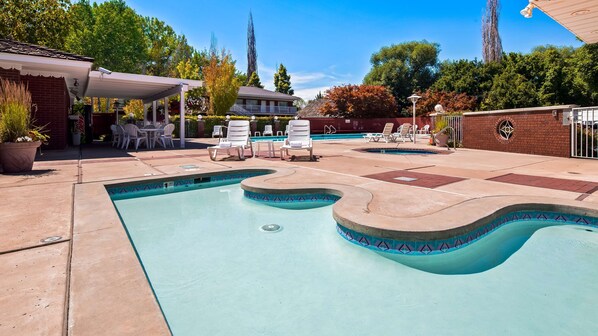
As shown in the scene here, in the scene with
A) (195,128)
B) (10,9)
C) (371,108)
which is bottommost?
(195,128)

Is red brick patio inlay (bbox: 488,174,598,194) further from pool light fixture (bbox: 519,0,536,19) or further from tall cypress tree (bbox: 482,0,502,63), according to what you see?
tall cypress tree (bbox: 482,0,502,63)

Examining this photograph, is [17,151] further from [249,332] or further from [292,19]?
[292,19]

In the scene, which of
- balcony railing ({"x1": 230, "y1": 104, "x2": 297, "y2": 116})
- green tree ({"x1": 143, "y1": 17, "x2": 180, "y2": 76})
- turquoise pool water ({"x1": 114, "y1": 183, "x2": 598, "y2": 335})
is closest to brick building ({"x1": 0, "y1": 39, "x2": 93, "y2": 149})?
turquoise pool water ({"x1": 114, "y1": 183, "x2": 598, "y2": 335})

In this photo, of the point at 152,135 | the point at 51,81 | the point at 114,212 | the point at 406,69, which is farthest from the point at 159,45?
the point at 114,212

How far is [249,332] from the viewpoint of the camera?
2.01 metres

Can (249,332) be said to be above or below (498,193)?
below

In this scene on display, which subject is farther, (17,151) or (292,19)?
(292,19)

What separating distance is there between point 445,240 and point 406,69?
44.8 meters

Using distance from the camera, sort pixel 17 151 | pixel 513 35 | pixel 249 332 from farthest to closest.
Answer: pixel 513 35 < pixel 17 151 < pixel 249 332

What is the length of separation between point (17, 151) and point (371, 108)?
30568 millimetres

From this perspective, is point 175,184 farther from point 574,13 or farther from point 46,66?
point 574,13

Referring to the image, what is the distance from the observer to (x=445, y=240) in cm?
300

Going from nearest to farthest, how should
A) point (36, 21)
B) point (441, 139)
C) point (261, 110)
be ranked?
point (441, 139) < point (36, 21) < point (261, 110)

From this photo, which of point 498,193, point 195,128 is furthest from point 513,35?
point 498,193
